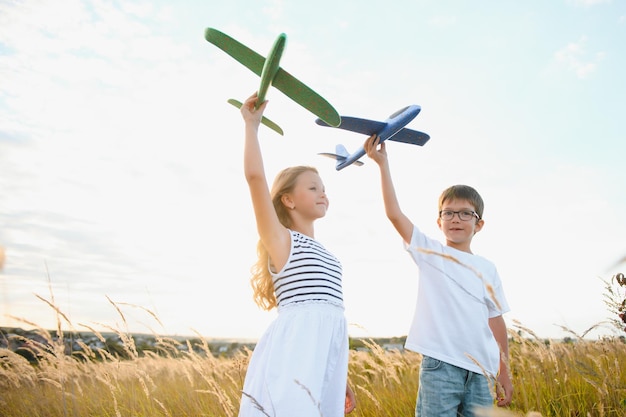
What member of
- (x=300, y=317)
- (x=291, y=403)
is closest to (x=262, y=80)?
(x=300, y=317)

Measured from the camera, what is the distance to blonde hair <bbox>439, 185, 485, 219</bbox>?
325cm

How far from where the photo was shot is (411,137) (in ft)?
14.7

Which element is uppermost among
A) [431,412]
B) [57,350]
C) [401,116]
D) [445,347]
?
[401,116]

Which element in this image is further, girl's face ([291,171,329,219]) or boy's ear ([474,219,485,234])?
boy's ear ([474,219,485,234])

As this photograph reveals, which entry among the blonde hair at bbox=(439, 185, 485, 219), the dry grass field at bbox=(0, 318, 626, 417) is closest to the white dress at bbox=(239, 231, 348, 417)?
the dry grass field at bbox=(0, 318, 626, 417)

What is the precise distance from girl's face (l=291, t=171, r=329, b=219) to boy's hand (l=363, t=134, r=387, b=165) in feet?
1.68

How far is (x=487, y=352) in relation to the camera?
2818mm

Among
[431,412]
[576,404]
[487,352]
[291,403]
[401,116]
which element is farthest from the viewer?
[401,116]

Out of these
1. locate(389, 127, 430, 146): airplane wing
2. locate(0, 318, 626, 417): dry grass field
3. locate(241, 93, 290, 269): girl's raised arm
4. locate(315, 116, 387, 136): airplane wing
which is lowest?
locate(0, 318, 626, 417): dry grass field

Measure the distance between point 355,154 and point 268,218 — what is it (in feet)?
7.17

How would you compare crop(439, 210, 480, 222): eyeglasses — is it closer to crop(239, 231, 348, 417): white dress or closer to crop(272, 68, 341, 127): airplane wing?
crop(239, 231, 348, 417): white dress

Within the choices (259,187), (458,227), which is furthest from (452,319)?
(259,187)

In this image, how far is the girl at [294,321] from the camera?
7.27ft

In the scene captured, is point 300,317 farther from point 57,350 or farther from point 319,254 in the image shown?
point 57,350
